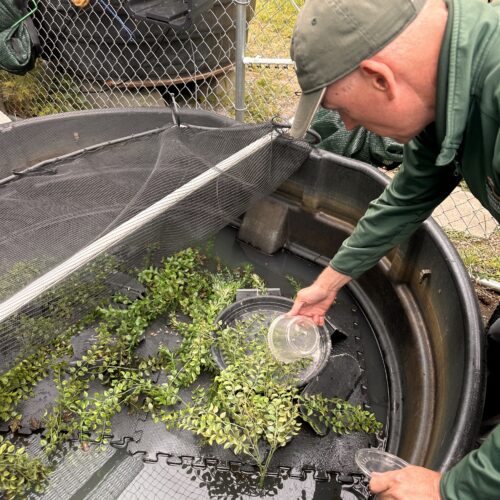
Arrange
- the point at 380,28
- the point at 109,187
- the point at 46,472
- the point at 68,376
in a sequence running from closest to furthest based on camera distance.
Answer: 1. the point at 380,28
2. the point at 46,472
3. the point at 68,376
4. the point at 109,187

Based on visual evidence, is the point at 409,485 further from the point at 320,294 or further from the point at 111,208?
the point at 111,208

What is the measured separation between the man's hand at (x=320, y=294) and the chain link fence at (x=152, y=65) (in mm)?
1882

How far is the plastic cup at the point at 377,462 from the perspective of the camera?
1.63m

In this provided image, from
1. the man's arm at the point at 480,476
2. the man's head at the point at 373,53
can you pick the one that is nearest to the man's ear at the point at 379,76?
the man's head at the point at 373,53

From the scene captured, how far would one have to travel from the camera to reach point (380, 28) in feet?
3.52

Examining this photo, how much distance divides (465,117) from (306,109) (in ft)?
1.38

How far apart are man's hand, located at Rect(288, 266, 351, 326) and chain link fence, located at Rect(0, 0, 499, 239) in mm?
1882

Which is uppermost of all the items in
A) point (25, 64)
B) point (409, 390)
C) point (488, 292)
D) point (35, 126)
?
point (25, 64)

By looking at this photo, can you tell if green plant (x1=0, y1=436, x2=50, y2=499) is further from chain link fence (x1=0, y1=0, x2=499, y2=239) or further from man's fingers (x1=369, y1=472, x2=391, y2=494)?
chain link fence (x1=0, y1=0, x2=499, y2=239)

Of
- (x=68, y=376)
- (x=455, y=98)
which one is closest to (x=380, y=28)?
(x=455, y=98)

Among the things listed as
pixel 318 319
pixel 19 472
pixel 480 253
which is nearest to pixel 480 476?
pixel 318 319

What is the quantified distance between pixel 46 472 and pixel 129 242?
1095mm

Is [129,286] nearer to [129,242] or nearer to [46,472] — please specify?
[129,242]

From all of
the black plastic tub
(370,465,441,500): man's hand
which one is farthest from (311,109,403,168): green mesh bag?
(370,465,441,500): man's hand
